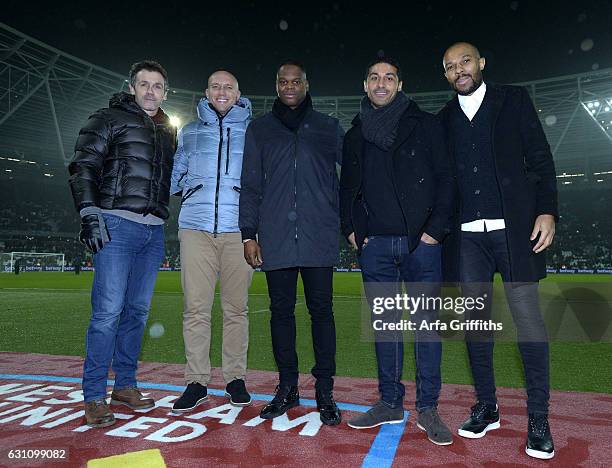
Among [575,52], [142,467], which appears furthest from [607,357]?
[575,52]

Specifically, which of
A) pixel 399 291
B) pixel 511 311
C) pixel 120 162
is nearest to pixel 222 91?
pixel 120 162

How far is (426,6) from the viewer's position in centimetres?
3234

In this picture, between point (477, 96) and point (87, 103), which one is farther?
point (87, 103)

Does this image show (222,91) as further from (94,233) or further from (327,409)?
(327,409)

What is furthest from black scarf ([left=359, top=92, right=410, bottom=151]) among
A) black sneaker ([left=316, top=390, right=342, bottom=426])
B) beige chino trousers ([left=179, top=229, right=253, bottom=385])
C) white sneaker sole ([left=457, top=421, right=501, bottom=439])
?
white sneaker sole ([left=457, top=421, right=501, bottom=439])

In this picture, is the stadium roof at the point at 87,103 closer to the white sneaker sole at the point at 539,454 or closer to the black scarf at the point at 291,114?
the black scarf at the point at 291,114

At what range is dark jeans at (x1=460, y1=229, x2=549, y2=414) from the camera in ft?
8.46

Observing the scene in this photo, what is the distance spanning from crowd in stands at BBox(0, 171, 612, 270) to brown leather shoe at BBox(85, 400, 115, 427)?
110 ft

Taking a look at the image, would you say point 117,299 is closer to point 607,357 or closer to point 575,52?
point 607,357

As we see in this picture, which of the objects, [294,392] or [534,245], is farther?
[294,392]

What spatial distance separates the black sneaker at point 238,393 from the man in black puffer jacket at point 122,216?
53 centimetres

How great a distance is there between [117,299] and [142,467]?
1185 mm

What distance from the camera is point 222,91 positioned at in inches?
136

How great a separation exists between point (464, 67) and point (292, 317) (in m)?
1.93
